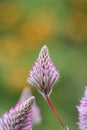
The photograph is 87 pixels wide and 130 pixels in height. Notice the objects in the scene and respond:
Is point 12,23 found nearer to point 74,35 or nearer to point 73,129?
point 74,35

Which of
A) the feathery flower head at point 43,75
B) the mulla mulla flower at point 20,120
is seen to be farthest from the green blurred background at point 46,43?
the mulla mulla flower at point 20,120

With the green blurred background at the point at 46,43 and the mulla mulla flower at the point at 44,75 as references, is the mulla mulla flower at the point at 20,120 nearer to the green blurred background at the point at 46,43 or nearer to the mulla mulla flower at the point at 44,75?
the mulla mulla flower at the point at 44,75

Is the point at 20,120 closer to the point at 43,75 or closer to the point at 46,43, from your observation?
the point at 43,75

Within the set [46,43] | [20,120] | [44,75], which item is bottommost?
[20,120]

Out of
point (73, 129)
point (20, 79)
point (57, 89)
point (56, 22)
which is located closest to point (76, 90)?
point (57, 89)

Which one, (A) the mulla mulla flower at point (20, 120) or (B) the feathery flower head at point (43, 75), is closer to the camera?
(A) the mulla mulla flower at point (20, 120)

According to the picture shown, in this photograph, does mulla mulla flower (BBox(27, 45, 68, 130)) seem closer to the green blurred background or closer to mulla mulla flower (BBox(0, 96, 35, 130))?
mulla mulla flower (BBox(0, 96, 35, 130))

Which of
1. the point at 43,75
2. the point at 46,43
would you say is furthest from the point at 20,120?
the point at 46,43
